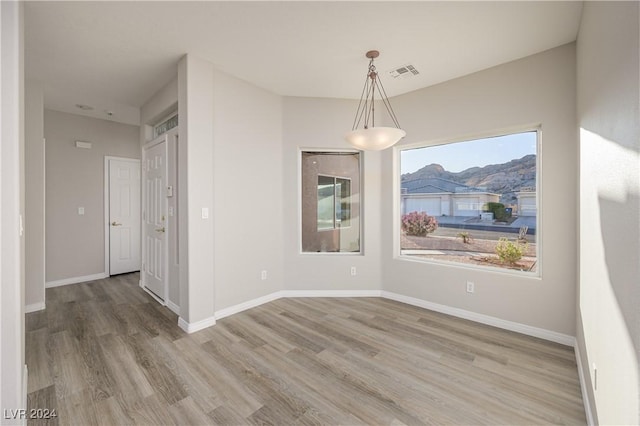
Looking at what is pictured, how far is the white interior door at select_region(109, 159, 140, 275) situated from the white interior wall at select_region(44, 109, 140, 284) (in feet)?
0.47

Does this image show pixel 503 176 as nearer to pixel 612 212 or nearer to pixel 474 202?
pixel 474 202

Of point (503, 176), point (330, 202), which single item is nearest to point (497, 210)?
point (503, 176)

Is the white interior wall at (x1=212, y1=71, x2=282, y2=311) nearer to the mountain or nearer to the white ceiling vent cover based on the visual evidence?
the white ceiling vent cover

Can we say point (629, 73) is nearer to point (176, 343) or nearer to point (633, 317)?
point (633, 317)

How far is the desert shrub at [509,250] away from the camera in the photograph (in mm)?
2869

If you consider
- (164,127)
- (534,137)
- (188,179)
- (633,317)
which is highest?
(164,127)

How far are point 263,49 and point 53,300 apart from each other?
13.8ft

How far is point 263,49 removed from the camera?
2.60 m

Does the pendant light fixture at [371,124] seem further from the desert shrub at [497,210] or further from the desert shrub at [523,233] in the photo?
the desert shrub at [523,233]

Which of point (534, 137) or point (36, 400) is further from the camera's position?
point (534, 137)

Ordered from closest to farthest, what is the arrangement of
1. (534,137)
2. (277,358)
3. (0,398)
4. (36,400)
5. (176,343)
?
(0,398)
(36,400)
(277,358)
(176,343)
(534,137)

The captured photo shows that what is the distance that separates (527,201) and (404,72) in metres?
1.90

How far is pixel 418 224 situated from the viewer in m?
3.64

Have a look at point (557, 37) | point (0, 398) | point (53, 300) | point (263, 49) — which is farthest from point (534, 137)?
point (53, 300)
